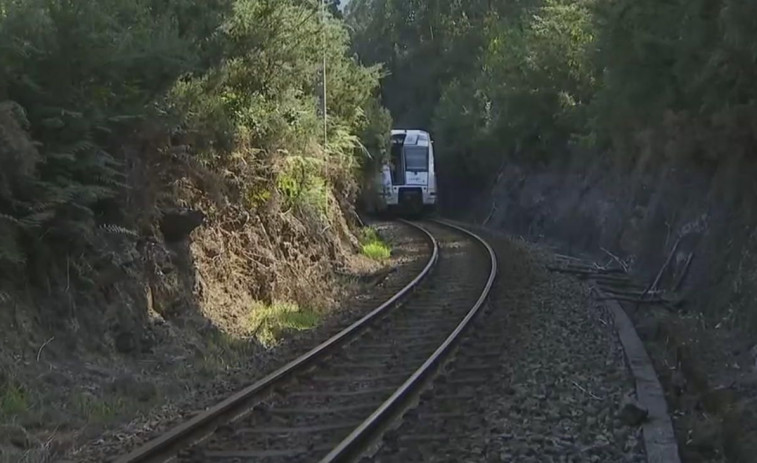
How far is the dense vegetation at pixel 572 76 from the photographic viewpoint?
14.4 m

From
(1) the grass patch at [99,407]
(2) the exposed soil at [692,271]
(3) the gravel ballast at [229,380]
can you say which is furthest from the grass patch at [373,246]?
(1) the grass patch at [99,407]

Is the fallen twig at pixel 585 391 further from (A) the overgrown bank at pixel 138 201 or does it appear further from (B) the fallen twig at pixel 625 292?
(B) the fallen twig at pixel 625 292

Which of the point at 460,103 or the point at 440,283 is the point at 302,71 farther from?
the point at 460,103

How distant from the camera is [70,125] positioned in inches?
399

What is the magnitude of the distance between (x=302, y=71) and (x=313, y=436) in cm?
1049

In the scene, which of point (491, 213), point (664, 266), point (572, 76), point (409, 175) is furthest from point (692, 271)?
point (491, 213)

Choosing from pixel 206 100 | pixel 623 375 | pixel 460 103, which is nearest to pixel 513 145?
pixel 460 103

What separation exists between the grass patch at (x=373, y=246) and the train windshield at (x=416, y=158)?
10.6 metres

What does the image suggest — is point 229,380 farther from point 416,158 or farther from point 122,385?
point 416,158

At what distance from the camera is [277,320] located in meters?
14.4

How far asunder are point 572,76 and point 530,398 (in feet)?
77.3

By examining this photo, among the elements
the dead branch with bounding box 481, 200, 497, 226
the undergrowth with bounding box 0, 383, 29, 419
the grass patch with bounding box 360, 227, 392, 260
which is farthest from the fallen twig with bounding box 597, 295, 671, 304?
the dead branch with bounding box 481, 200, 497, 226

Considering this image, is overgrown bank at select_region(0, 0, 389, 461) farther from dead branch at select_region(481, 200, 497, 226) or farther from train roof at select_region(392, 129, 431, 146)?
dead branch at select_region(481, 200, 497, 226)

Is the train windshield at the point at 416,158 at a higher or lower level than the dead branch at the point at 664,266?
higher
